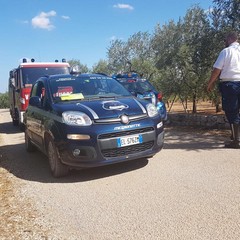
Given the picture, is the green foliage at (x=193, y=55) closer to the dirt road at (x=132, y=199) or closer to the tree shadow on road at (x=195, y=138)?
the tree shadow on road at (x=195, y=138)

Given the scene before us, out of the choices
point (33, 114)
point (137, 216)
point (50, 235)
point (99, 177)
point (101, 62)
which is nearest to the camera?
point (50, 235)

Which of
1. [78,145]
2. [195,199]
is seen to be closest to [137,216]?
[195,199]

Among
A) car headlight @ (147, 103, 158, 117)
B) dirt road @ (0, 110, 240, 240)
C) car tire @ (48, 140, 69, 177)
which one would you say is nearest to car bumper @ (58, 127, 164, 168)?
car tire @ (48, 140, 69, 177)

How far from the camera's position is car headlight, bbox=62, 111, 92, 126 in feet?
16.3

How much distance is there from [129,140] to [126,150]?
16cm

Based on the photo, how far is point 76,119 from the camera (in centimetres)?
502

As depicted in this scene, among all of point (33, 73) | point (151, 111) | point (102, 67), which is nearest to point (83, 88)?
point (151, 111)

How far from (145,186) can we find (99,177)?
915 mm

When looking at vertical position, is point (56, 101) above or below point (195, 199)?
above

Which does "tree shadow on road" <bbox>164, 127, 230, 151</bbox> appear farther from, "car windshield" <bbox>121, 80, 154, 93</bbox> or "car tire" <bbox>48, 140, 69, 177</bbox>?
"car tire" <bbox>48, 140, 69, 177</bbox>

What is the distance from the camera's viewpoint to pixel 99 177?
5270 mm

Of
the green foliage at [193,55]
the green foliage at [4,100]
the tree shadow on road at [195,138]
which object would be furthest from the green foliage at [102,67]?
the tree shadow on road at [195,138]

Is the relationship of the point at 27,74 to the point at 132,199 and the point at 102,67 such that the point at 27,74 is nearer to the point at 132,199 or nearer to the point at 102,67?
the point at 132,199

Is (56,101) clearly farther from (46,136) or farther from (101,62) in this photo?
(101,62)
